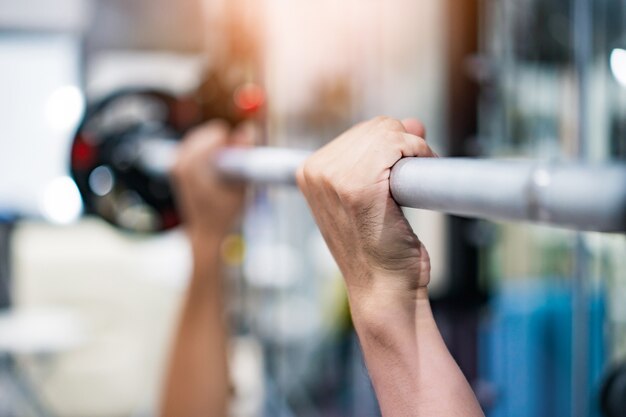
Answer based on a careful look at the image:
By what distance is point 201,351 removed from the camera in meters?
1.33

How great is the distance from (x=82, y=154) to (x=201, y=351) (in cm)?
42

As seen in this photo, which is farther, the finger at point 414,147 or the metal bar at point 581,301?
the metal bar at point 581,301

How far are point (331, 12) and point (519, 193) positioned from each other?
222 cm

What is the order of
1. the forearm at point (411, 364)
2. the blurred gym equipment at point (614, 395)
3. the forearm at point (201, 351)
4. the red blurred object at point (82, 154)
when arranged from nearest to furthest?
1. the forearm at point (411, 364)
2. the blurred gym equipment at point (614, 395)
3. the forearm at point (201, 351)
4. the red blurred object at point (82, 154)

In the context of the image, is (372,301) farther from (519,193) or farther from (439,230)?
(439,230)

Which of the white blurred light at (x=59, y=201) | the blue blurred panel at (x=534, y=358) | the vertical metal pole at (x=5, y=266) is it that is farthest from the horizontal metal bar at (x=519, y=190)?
the vertical metal pole at (x=5, y=266)

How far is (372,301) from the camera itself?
0.60 metres

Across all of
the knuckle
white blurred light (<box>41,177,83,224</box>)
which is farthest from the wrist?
white blurred light (<box>41,177,83,224</box>)

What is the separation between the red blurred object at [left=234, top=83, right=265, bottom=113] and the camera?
1.38 meters

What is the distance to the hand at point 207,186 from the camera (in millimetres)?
1215

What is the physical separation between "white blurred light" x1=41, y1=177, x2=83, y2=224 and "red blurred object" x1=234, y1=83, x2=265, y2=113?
1412 millimetres

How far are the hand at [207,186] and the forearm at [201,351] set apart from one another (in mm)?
38

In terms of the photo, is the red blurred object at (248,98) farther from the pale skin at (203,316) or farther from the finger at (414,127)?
the finger at (414,127)

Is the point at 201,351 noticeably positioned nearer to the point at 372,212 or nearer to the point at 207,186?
the point at 207,186
